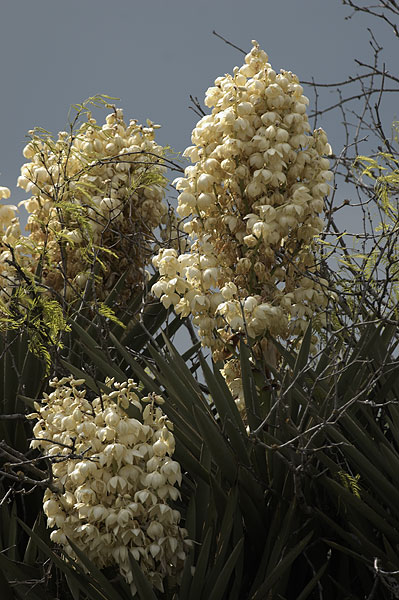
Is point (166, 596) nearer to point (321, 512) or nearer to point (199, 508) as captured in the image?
point (199, 508)

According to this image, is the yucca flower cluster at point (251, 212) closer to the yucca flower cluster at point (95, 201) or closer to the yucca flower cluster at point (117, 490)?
the yucca flower cluster at point (95, 201)

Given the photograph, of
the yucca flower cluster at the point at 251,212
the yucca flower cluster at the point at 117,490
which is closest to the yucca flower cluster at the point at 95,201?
the yucca flower cluster at the point at 251,212

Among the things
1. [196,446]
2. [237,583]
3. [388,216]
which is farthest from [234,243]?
[237,583]

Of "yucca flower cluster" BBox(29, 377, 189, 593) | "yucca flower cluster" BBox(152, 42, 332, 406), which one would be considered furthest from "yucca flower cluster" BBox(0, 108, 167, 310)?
"yucca flower cluster" BBox(29, 377, 189, 593)

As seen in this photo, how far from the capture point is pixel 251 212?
3889 millimetres

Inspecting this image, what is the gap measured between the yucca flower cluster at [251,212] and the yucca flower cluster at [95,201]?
0.81 m

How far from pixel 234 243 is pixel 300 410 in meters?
0.81

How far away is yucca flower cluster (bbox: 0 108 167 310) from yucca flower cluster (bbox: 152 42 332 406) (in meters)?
0.81

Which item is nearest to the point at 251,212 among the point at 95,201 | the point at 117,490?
the point at 95,201

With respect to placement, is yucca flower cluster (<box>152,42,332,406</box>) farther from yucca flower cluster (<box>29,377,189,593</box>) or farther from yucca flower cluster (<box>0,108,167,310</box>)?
yucca flower cluster (<box>29,377,189,593</box>)

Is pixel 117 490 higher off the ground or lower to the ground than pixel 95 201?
lower

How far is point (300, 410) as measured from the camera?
349 centimetres

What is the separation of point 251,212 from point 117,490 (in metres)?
1.65

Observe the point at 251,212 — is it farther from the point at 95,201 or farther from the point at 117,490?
the point at 117,490
